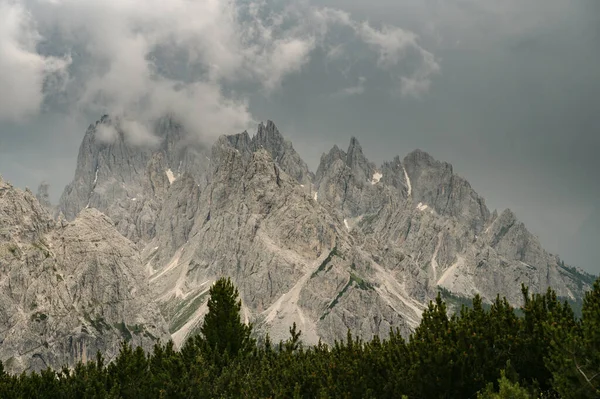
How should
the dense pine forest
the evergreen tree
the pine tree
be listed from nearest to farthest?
the evergreen tree, the dense pine forest, the pine tree

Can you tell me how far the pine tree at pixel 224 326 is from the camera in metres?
62.9

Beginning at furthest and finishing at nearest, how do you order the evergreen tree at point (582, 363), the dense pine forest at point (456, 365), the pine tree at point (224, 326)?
1. the pine tree at point (224, 326)
2. the dense pine forest at point (456, 365)
3. the evergreen tree at point (582, 363)

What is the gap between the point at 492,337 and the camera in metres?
28.9

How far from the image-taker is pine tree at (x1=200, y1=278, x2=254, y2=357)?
206 ft

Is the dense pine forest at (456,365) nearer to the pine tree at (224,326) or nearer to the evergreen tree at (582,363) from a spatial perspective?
the evergreen tree at (582,363)

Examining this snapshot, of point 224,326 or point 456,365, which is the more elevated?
point 224,326

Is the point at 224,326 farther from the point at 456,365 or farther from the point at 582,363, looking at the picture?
the point at 582,363

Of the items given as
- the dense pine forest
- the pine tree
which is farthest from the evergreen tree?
the pine tree

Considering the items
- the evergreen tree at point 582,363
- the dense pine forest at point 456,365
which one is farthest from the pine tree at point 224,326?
the evergreen tree at point 582,363

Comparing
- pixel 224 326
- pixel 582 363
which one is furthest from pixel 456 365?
pixel 224 326

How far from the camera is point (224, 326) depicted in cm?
6359

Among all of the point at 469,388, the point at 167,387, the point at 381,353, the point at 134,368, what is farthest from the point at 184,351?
the point at 469,388

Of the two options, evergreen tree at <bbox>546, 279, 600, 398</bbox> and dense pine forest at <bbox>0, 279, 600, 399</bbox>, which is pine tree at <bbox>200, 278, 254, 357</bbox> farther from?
evergreen tree at <bbox>546, 279, 600, 398</bbox>

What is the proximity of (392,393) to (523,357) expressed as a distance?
7.76 m
